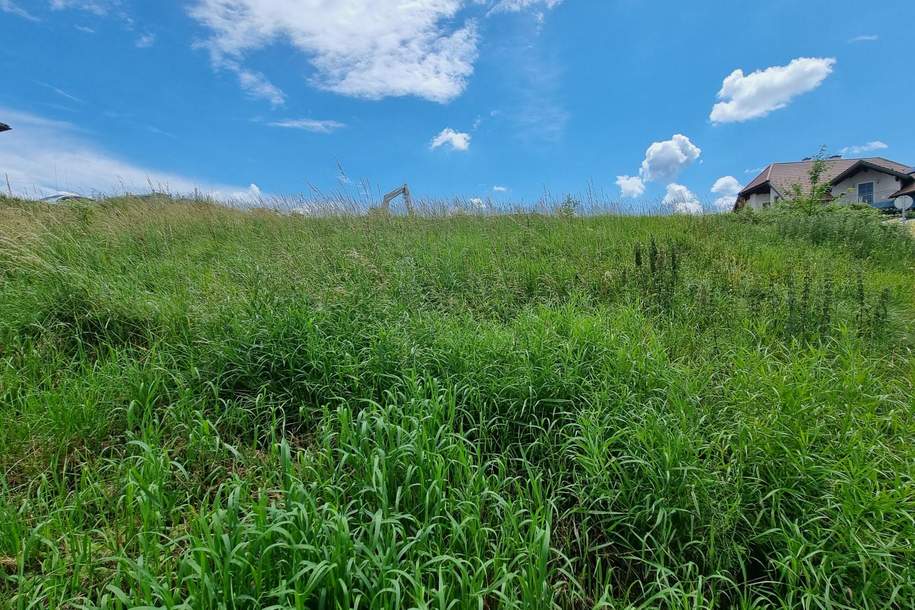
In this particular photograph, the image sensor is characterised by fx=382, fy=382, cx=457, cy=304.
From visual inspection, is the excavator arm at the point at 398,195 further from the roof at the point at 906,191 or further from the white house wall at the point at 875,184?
the roof at the point at 906,191

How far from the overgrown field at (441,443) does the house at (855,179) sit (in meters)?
34.7

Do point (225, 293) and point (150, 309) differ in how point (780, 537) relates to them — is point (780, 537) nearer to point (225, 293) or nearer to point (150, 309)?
point (225, 293)

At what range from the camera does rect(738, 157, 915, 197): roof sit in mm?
30766

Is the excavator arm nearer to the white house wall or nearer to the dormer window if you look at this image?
the white house wall

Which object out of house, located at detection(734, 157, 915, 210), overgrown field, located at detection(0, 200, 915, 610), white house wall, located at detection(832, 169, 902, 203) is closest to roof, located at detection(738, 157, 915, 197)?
house, located at detection(734, 157, 915, 210)

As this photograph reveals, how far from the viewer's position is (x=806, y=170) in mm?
31812

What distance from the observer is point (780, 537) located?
1.83m

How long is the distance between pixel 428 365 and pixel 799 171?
144 feet

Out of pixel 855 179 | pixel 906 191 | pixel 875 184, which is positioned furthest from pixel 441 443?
pixel 855 179

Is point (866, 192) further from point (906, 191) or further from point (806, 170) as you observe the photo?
point (806, 170)

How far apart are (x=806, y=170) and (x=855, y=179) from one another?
554 centimetres

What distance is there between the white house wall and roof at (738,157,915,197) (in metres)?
0.69

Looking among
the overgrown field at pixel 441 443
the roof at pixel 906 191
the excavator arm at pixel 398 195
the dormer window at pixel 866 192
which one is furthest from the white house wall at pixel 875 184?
the overgrown field at pixel 441 443

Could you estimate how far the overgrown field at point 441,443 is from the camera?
153 centimetres
